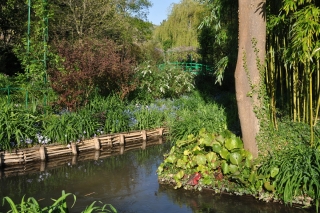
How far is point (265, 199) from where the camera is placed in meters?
6.16

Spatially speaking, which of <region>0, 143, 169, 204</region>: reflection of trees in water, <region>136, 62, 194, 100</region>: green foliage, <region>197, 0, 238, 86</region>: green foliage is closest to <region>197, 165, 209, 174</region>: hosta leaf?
<region>0, 143, 169, 204</region>: reflection of trees in water

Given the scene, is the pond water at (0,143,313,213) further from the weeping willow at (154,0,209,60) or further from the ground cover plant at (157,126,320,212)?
the weeping willow at (154,0,209,60)

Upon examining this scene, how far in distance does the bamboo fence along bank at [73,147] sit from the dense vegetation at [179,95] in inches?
8.0

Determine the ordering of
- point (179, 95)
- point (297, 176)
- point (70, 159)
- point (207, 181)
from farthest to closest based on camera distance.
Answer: point (179, 95) < point (70, 159) < point (207, 181) < point (297, 176)

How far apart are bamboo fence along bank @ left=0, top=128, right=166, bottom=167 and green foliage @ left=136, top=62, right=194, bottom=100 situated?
339 centimetres

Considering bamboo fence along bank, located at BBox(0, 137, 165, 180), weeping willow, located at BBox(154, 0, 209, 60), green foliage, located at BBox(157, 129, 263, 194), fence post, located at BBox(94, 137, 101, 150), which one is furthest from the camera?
weeping willow, located at BBox(154, 0, 209, 60)

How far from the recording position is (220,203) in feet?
20.7

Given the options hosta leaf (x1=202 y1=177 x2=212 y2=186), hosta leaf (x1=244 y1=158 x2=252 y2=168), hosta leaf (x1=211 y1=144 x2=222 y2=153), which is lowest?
hosta leaf (x1=202 y1=177 x2=212 y2=186)

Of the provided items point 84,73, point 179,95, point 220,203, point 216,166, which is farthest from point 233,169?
point 179,95

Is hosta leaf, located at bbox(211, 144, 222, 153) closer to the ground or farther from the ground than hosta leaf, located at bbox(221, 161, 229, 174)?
farther from the ground

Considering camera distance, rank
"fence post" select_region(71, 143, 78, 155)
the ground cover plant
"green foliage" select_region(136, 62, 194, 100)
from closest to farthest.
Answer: the ground cover plant → "fence post" select_region(71, 143, 78, 155) → "green foliage" select_region(136, 62, 194, 100)

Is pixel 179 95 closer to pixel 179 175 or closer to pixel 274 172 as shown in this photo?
pixel 179 175

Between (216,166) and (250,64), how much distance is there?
1761mm

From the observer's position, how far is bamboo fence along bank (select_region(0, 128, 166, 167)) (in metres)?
8.89
